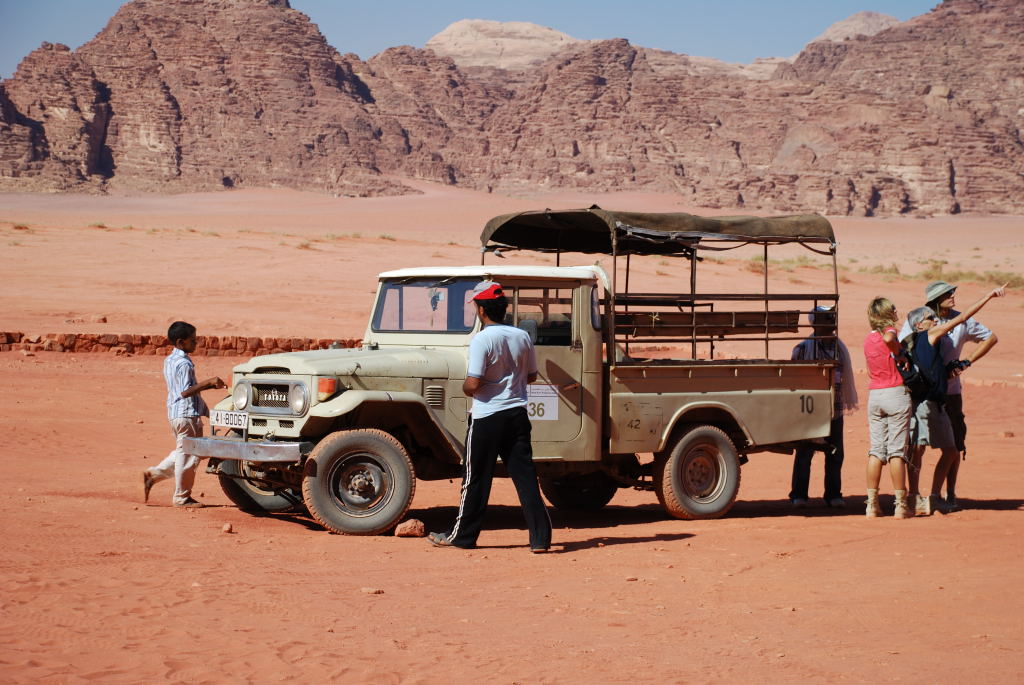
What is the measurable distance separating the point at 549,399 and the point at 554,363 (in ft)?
0.90

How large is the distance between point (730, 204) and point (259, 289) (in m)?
139

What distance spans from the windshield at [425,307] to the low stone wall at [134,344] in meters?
13.0

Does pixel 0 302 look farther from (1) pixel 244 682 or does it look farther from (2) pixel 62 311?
(1) pixel 244 682

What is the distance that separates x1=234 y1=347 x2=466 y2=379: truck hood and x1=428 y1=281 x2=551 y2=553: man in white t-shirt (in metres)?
0.72

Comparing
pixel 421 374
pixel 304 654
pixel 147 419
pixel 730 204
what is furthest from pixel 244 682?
pixel 730 204

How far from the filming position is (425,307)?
389 inches

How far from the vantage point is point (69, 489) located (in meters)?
11.5

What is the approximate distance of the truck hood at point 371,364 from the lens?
9125 millimetres

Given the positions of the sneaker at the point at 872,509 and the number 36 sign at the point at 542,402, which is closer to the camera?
the number 36 sign at the point at 542,402

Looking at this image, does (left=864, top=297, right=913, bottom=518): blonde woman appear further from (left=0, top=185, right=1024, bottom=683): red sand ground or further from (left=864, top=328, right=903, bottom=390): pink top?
(left=0, top=185, right=1024, bottom=683): red sand ground

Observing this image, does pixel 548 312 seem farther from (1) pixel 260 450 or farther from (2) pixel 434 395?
(1) pixel 260 450

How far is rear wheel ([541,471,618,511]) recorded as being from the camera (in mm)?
11523

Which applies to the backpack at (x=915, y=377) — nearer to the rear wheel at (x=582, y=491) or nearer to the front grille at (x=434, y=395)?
the rear wheel at (x=582, y=491)

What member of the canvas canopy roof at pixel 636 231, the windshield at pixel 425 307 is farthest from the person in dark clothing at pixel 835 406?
the windshield at pixel 425 307
